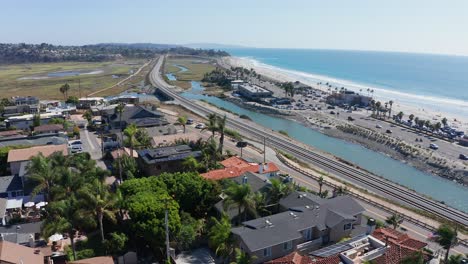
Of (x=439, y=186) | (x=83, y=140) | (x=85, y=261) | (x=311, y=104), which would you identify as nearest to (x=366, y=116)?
(x=311, y=104)

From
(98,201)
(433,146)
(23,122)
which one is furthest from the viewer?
(433,146)

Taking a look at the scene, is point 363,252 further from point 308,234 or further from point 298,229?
point 298,229

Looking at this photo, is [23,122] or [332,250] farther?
[23,122]

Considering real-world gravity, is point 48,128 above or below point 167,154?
below

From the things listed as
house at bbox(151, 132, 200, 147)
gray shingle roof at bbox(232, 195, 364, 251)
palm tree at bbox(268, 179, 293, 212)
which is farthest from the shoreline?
house at bbox(151, 132, 200, 147)

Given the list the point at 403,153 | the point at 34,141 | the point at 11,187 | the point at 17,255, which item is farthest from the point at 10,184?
the point at 403,153

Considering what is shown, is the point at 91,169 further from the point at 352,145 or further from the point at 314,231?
the point at 352,145

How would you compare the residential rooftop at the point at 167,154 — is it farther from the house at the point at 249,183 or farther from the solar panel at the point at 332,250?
the solar panel at the point at 332,250
